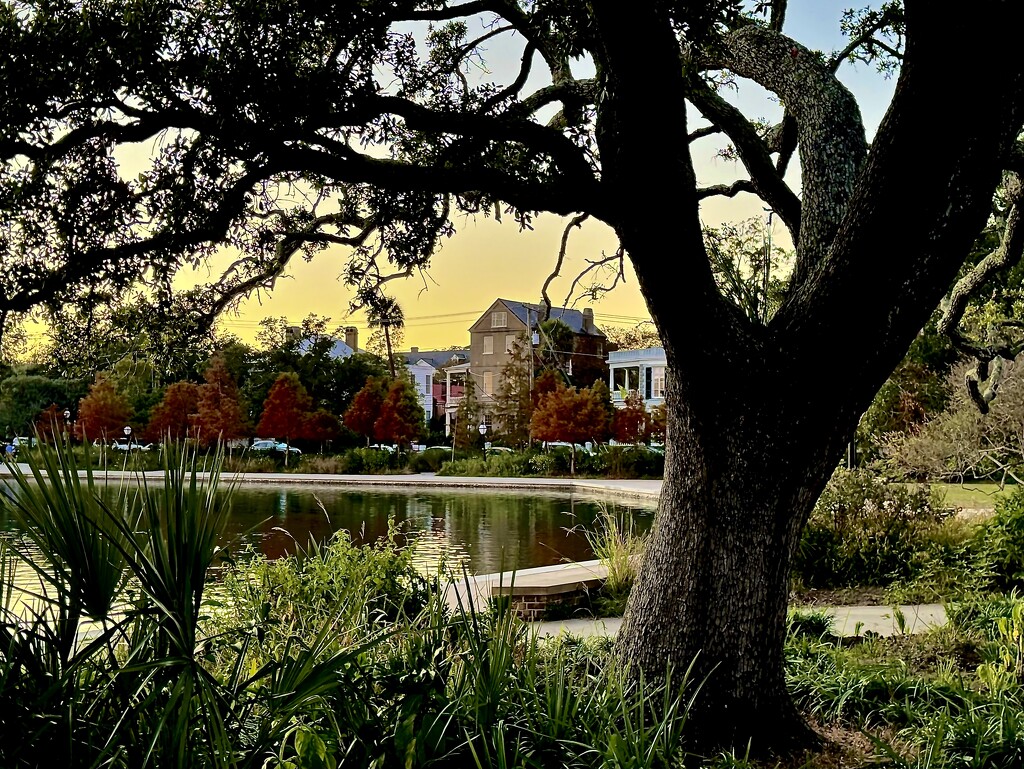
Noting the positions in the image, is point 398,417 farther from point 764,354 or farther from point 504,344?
point 764,354

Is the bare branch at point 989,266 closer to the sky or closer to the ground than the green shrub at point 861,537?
closer to the sky

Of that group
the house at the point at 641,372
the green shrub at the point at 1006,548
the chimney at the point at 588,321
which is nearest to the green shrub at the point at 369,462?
the house at the point at 641,372

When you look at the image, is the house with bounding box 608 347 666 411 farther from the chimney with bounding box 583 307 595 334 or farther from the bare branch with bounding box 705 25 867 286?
the bare branch with bounding box 705 25 867 286

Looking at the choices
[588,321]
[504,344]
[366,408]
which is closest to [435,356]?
[504,344]

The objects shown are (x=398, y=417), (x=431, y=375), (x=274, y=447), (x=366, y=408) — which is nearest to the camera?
(x=398, y=417)

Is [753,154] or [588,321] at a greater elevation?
[588,321]

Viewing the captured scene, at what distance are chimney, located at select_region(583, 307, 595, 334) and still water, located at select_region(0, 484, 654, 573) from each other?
23007mm

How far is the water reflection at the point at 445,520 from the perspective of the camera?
10734 millimetres

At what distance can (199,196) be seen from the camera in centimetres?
437

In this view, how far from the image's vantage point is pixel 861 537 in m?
7.57

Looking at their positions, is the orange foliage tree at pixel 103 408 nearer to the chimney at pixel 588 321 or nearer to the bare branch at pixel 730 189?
the chimney at pixel 588 321

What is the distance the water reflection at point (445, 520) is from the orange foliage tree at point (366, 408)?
815 cm

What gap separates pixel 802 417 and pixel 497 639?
152cm

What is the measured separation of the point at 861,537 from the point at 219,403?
2681cm
